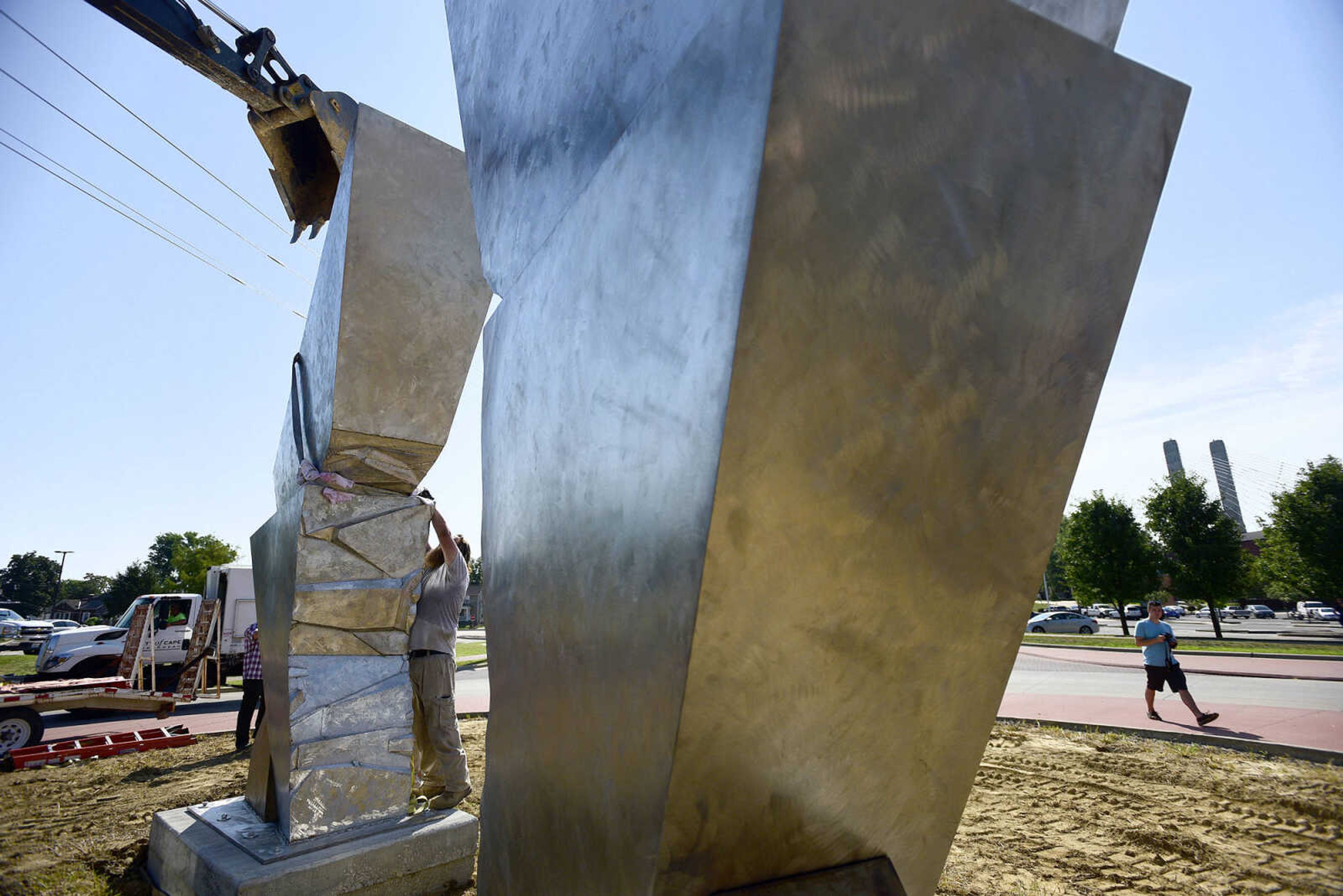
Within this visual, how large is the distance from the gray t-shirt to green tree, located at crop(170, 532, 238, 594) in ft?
126

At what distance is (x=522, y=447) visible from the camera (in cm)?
123

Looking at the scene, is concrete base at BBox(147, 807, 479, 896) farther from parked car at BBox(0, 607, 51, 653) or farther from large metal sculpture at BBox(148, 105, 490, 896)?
parked car at BBox(0, 607, 51, 653)

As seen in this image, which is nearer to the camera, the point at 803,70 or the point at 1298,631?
the point at 803,70

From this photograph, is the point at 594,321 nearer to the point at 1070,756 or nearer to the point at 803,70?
the point at 803,70

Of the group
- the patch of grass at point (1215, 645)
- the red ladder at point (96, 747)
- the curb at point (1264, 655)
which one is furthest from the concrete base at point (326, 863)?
the patch of grass at point (1215, 645)

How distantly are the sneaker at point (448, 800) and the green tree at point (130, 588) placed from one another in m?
55.7

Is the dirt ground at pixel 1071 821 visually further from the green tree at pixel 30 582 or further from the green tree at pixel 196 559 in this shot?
the green tree at pixel 30 582

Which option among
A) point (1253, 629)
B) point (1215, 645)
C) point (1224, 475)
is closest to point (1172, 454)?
point (1224, 475)

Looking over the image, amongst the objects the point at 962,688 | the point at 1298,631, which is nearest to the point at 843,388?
the point at 962,688

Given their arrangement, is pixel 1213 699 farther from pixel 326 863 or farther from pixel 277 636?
pixel 277 636

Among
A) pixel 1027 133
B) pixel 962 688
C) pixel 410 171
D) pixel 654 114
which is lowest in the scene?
pixel 962 688

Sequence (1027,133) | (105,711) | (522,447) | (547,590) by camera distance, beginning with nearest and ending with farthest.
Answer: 1. (1027,133)
2. (547,590)
3. (522,447)
4. (105,711)

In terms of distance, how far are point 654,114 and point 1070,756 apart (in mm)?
7695

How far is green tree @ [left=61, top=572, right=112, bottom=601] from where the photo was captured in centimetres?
8431
